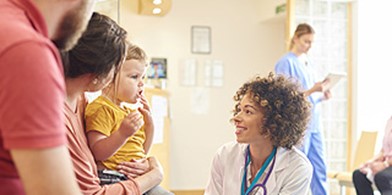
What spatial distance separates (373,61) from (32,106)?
18.2 feet

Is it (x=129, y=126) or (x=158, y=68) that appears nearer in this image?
(x=129, y=126)

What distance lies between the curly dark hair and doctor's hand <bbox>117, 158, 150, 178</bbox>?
1.97 ft

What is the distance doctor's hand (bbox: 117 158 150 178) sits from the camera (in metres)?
1.67

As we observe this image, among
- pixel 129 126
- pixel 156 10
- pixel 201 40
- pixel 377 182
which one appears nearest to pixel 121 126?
pixel 129 126

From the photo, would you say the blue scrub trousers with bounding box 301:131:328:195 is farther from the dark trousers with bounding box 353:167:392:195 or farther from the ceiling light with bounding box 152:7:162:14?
the ceiling light with bounding box 152:7:162:14

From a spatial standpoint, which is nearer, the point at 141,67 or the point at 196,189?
the point at 141,67

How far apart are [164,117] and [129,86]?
12.2 ft

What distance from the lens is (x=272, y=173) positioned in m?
2.04

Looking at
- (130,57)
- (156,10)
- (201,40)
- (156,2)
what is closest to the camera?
(130,57)

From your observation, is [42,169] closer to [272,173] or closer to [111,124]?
[111,124]

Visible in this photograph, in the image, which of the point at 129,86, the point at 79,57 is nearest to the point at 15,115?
the point at 79,57

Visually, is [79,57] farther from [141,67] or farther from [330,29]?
[330,29]

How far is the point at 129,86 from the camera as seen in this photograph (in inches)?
71.2

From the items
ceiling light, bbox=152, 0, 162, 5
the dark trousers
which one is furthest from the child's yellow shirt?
ceiling light, bbox=152, 0, 162, 5
